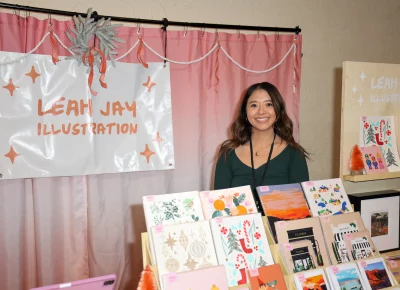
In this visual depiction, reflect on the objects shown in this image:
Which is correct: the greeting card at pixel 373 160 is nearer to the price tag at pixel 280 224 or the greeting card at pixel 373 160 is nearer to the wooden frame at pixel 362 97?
the wooden frame at pixel 362 97

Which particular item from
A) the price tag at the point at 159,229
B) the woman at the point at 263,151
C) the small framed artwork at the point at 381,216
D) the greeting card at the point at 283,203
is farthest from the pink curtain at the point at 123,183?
the price tag at the point at 159,229

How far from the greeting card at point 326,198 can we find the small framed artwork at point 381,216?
27.2 inches

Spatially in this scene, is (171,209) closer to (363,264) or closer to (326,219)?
(326,219)

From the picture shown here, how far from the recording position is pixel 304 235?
138 centimetres

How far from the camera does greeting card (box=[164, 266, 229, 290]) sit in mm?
1136

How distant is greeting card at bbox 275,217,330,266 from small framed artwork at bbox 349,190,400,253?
908 mm

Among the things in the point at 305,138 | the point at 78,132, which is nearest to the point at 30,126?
the point at 78,132

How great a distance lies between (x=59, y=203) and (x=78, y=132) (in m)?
0.41

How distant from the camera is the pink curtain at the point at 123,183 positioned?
185 cm

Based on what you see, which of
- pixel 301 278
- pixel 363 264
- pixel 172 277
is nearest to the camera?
pixel 172 277

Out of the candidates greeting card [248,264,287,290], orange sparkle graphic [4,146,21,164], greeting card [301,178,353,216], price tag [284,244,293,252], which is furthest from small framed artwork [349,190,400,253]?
orange sparkle graphic [4,146,21,164]

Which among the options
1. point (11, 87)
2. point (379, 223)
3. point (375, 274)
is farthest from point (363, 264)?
point (11, 87)

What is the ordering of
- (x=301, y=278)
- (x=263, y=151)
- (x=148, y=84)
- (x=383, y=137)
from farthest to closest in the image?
1. (x=383, y=137)
2. (x=148, y=84)
3. (x=263, y=151)
4. (x=301, y=278)

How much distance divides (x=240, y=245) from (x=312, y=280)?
0.96 ft
